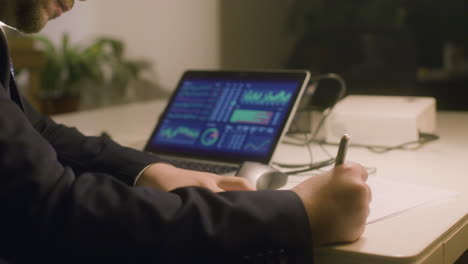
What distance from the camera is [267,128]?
1.32 m

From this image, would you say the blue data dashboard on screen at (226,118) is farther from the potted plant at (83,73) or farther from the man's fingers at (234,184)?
the potted plant at (83,73)

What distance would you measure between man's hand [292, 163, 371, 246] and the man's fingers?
0.43 ft

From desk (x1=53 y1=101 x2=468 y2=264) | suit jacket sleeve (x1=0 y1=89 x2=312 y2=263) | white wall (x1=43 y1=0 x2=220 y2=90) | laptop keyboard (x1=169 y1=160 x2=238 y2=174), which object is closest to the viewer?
suit jacket sleeve (x1=0 y1=89 x2=312 y2=263)

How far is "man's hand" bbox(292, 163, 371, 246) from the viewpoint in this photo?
751 mm

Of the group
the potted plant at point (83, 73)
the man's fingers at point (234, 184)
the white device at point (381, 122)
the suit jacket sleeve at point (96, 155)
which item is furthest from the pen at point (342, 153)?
the potted plant at point (83, 73)

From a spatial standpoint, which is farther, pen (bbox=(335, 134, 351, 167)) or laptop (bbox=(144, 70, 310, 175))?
laptop (bbox=(144, 70, 310, 175))

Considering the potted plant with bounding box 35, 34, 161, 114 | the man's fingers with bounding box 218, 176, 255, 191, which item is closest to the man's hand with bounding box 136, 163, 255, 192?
the man's fingers with bounding box 218, 176, 255, 191

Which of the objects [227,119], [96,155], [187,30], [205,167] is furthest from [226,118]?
[187,30]

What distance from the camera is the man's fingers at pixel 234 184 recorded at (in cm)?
91

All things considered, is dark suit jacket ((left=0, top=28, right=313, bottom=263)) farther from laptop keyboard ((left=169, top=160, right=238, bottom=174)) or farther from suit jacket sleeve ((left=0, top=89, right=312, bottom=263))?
laptop keyboard ((left=169, top=160, right=238, bottom=174))

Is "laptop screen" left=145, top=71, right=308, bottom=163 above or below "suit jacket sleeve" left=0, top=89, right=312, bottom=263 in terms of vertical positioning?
below

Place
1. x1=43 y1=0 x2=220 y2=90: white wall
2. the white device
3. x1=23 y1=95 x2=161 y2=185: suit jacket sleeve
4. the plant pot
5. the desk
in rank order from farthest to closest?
x1=43 y1=0 x2=220 y2=90: white wall
the plant pot
the white device
x1=23 y1=95 x2=161 y2=185: suit jacket sleeve
the desk

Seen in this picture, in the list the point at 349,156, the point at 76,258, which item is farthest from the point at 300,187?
the point at 349,156

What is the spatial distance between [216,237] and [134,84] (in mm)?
3894
